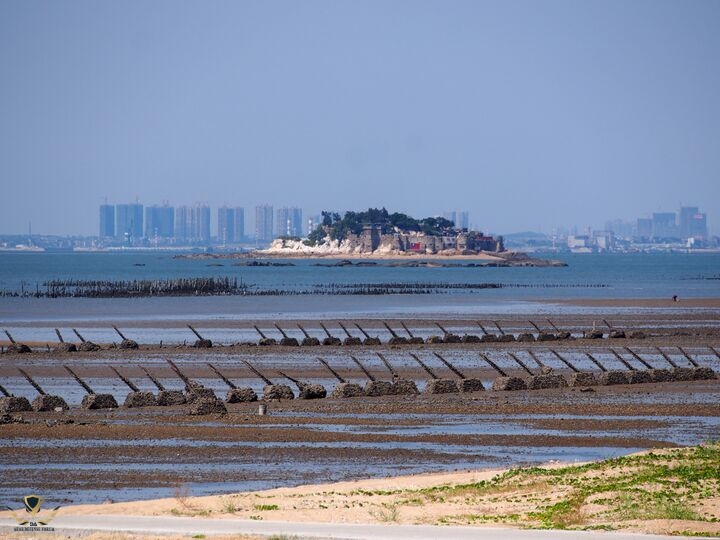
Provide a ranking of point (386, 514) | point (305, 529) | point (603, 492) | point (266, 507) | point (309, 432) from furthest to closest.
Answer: point (309, 432) → point (603, 492) → point (266, 507) → point (386, 514) → point (305, 529)

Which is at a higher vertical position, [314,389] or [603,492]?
[603,492]

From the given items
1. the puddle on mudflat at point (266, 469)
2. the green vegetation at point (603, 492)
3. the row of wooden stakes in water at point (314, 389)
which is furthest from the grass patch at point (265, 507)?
the row of wooden stakes in water at point (314, 389)

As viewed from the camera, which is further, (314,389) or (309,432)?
(314,389)

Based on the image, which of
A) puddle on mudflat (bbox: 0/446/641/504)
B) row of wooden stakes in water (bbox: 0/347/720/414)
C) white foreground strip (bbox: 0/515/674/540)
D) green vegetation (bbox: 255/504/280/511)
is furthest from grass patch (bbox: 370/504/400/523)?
row of wooden stakes in water (bbox: 0/347/720/414)

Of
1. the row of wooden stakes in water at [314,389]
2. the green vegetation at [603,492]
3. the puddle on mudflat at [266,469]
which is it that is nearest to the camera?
the green vegetation at [603,492]

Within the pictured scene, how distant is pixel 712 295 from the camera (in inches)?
5030

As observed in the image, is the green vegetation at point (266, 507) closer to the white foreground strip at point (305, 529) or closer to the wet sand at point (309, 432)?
the white foreground strip at point (305, 529)

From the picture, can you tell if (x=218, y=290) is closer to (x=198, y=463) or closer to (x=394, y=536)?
(x=198, y=463)

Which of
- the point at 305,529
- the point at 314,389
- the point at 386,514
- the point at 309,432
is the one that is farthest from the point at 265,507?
the point at 314,389

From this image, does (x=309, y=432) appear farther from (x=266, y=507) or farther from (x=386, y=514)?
(x=386, y=514)

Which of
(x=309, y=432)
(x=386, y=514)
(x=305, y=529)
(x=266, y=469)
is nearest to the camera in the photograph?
(x=305, y=529)

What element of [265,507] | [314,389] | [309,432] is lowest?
[309,432]

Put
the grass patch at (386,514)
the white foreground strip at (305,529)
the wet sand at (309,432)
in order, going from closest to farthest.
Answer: the white foreground strip at (305,529)
the grass patch at (386,514)
the wet sand at (309,432)

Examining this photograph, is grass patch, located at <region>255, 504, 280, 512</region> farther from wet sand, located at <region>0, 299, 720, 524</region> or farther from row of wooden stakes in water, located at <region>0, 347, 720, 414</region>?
row of wooden stakes in water, located at <region>0, 347, 720, 414</region>
